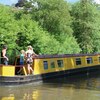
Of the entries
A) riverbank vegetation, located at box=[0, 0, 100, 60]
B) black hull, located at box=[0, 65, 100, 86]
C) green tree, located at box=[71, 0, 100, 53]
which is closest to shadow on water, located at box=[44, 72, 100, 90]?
black hull, located at box=[0, 65, 100, 86]

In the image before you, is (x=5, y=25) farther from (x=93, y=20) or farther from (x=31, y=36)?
(x=93, y=20)

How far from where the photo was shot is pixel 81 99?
16.9 m

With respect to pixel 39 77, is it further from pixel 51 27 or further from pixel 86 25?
pixel 86 25

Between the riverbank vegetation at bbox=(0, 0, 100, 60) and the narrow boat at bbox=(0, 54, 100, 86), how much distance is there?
4.30 meters

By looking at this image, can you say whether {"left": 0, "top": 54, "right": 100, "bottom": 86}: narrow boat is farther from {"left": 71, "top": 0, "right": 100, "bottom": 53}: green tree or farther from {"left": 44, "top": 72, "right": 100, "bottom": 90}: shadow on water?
{"left": 71, "top": 0, "right": 100, "bottom": 53}: green tree

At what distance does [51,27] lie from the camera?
3750 cm

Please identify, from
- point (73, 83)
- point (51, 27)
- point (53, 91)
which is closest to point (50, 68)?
point (73, 83)

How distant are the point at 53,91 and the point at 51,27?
1913 cm

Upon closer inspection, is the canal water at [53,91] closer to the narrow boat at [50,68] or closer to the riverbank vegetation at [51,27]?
the narrow boat at [50,68]

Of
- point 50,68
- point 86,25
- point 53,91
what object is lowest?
point 53,91

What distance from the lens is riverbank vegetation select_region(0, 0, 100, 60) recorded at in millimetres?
28656

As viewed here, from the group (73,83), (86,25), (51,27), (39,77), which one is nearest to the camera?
(39,77)

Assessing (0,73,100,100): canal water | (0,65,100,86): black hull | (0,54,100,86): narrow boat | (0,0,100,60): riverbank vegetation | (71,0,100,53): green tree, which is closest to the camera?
(0,73,100,100): canal water

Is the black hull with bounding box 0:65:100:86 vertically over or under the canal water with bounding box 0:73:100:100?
over
